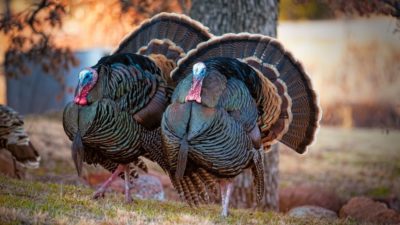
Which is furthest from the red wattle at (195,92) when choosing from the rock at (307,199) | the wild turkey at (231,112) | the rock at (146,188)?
the rock at (307,199)

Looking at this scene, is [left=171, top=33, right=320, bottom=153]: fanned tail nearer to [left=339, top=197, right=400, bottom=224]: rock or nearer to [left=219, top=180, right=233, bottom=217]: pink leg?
[left=219, top=180, right=233, bottom=217]: pink leg

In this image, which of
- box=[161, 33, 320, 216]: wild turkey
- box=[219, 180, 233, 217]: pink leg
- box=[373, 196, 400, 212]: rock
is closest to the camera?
box=[161, 33, 320, 216]: wild turkey

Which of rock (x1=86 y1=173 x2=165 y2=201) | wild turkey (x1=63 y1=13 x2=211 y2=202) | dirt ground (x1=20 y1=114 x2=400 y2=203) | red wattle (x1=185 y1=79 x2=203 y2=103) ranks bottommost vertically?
dirt ground (x1=20 y1=114 x2=400 y2=203)

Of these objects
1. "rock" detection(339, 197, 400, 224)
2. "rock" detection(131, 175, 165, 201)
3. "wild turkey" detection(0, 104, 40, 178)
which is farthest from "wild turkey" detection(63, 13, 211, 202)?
"rock" detection(339, 197, 400, 224)

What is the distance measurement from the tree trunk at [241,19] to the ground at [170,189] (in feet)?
4.22

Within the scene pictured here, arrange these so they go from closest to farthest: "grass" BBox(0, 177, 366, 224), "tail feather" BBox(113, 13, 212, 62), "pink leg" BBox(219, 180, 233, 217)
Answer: "grass" BBox(0, 177, 366, 224), "pink leg" BBox(219, 180, 233, 217), "tail feather" BBox(113, 13, 212, 62)

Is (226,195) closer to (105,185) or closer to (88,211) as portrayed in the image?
(105,185)

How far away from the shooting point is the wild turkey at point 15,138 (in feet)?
26.6

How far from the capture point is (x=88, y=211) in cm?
580

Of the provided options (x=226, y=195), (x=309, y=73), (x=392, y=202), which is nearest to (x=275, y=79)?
(x=226, y=195)

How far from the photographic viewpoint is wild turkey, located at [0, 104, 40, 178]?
26.6 ft

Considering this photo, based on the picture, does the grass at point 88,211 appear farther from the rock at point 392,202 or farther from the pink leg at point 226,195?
the rock at point 392,202

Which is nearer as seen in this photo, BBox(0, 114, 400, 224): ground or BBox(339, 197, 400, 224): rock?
BBox(0, 114, 400, 224): ground

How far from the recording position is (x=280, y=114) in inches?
279
